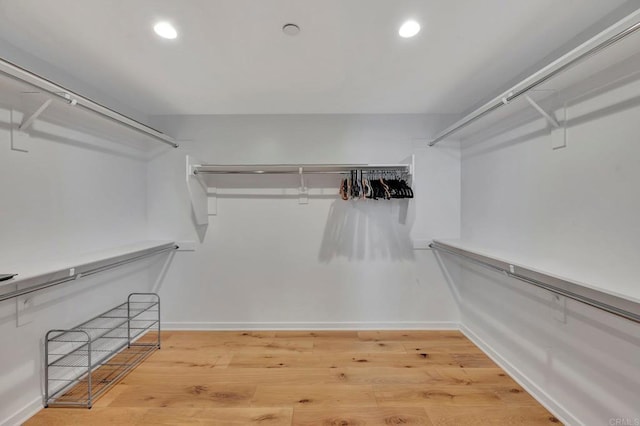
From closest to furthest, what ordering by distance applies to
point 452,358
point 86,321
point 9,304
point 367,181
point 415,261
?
1. point 9,304
2. point 86,321
3. point 452,358
4. point 367,181
5. point 415,261

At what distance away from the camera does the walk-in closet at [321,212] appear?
4.48ft

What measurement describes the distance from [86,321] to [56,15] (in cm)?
202

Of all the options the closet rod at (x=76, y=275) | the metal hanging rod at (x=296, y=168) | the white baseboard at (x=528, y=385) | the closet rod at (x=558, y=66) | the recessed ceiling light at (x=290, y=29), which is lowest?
the white baseboard at (x=528, y=385)

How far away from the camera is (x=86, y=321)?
204 cm

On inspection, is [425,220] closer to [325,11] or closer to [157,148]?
[325,11]

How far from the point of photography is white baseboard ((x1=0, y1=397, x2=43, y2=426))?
1542mm

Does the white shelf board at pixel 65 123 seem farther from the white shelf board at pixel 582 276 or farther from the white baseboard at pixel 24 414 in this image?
the white shelf board at pixel 582 276

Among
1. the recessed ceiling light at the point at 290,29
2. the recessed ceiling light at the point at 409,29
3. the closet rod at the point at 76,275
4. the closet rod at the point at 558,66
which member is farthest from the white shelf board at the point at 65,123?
the closet rod at the point at 558,66

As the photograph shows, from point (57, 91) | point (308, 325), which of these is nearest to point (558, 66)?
point (57, 91)

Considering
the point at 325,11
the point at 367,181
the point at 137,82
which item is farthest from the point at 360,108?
the point at 137,82

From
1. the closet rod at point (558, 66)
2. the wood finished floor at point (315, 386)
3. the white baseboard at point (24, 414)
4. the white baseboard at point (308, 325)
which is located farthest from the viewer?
the white baseboard at point (308, 325)

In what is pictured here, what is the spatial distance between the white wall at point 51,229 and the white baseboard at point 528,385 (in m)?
3.26

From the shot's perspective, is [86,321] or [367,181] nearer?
[86,321]

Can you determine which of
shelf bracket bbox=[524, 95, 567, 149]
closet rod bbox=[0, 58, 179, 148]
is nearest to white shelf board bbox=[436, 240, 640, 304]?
shelf bracket bbox=[524, 95, 567, 149]
